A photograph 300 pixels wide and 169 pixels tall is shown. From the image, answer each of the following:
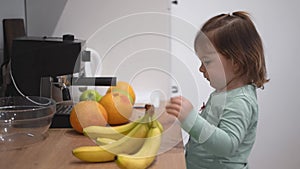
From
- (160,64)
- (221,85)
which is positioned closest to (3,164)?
(221,85)

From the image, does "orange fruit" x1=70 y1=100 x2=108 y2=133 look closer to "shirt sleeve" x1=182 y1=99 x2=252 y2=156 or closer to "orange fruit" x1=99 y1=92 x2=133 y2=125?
"orange fruit" x1=99 y1=92 x2=133 y2=125

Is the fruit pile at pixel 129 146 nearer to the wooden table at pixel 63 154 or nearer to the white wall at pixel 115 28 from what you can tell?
the wooden table at pixel 63 154

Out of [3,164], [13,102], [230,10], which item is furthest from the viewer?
[230,10]

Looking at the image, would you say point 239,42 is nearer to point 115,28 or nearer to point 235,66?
point 235,66

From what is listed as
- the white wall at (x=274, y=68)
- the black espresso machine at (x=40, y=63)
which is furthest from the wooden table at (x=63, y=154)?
the white wall at (x=274, y=68)

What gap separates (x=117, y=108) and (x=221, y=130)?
38cm

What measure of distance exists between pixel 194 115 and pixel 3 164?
43 centimetres

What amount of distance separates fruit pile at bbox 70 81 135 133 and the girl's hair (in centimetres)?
33

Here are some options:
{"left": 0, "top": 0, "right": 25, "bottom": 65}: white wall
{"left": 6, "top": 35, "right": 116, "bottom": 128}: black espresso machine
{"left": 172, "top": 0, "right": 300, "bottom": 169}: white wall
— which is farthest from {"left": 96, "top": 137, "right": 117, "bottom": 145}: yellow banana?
{"left": 172, "top": 0, "right": 300, "bottom": 169}: white wall

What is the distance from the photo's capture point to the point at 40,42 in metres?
1.30

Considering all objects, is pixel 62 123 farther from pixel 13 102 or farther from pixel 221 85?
pixel 221 85

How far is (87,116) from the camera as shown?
3.81 ft

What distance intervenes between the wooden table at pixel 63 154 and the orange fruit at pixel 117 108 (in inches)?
4.4

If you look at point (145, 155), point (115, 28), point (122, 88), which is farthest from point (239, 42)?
point (115, 28)
